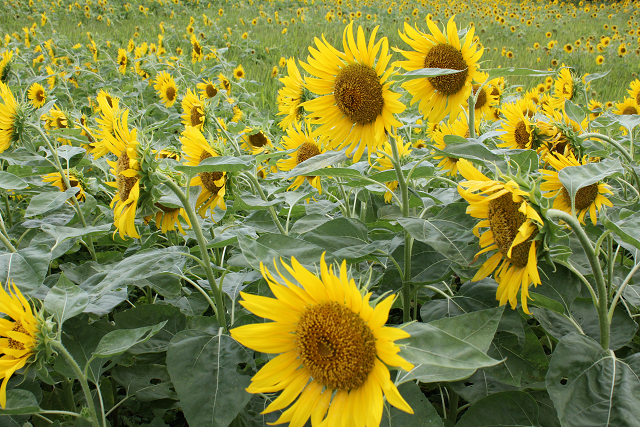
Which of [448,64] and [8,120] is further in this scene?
[8,120]

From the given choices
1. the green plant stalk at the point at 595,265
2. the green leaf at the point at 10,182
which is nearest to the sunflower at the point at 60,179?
the green leaf at the point at 10,182

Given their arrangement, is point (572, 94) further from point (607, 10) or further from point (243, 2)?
point (607, 10)

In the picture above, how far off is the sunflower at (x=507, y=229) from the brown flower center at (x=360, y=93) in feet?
1.12

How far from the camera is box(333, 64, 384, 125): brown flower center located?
1.12m

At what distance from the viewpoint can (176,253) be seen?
1.01 metres

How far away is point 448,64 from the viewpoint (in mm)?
1189

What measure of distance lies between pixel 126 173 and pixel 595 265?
92cm

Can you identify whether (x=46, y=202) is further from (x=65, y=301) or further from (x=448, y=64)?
(x=448, y=64)

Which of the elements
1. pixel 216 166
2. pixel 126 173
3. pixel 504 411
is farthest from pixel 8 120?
pixel 504 411

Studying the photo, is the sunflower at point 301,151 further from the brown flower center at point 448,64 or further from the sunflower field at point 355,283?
the brown flower center at point 448,64

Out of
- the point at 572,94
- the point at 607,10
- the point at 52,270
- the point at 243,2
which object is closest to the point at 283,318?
the point at 52,270

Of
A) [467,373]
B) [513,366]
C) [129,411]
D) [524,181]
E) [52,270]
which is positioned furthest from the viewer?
[52,270]

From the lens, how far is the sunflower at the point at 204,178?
1.29 m

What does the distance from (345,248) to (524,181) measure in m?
0.38
